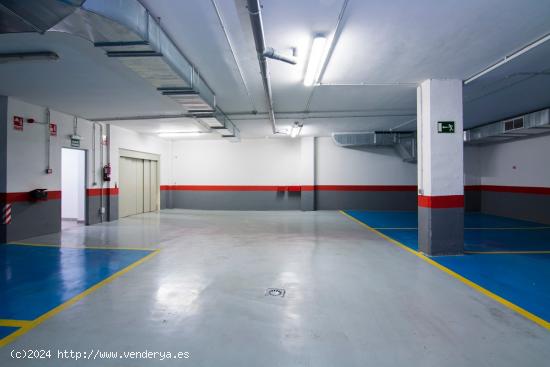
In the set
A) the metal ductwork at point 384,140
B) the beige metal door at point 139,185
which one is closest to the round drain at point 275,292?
the metal ductwork at point 384,140

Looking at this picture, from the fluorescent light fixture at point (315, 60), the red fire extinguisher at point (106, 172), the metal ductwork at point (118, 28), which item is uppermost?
the fluorescent light fixture at point (315, 60)

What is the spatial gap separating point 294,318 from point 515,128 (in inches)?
347

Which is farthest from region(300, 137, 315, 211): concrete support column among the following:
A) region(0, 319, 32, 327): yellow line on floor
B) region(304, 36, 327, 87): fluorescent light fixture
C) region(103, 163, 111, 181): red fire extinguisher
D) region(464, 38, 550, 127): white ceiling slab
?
region(0, 319, 32, 327): yellow line on floor

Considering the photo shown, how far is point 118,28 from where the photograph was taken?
9.14ft

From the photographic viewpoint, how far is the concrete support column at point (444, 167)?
5172mm

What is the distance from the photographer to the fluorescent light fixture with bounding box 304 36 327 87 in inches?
147

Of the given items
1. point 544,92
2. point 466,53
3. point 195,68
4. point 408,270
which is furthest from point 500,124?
point 195,68

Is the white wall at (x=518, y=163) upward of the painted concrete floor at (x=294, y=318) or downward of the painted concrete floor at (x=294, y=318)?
upward

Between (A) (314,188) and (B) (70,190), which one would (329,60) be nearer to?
(A) (314,188)

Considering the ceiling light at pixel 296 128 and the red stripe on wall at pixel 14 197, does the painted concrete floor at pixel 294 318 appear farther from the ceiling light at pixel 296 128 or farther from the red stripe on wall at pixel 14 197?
the ceiling light at pixel 296 128

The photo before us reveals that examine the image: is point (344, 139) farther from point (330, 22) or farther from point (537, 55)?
point (330, 22)

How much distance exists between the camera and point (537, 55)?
414cm

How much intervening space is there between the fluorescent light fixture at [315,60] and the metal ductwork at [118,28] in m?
1.90

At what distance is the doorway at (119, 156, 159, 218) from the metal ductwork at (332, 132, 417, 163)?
7.82 meters
